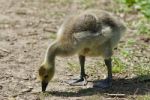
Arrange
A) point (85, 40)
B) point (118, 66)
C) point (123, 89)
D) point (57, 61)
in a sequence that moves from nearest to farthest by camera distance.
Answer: point (85, 40), point (123, 89), point (118, 66), point (57, 61)

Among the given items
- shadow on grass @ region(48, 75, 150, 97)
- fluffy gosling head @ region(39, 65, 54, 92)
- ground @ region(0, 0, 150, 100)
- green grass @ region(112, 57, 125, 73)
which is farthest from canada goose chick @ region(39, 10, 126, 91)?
green grass @ region(112, 57, 125, 73)

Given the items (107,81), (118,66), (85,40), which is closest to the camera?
(85,40)

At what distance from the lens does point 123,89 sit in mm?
6797

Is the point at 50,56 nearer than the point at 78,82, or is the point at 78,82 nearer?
the point at 50,56

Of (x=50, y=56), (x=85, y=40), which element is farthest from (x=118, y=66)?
(x=50, y=56)

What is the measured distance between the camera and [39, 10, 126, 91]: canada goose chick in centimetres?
662

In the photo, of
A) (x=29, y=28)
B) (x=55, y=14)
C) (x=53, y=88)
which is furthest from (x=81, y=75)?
(x=55, y=14)

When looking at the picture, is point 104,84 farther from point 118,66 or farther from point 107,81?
point 118,66

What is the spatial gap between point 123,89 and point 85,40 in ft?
2.68

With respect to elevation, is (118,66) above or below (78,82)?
above

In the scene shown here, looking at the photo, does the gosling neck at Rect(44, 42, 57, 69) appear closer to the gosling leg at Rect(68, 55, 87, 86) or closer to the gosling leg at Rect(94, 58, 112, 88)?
the gosling leg at Rect(68, 55, 87, 86)

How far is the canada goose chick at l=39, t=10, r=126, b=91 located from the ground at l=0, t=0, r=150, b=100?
26cm

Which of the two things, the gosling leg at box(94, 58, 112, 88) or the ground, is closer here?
the ground

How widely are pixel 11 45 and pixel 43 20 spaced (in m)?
1.67
